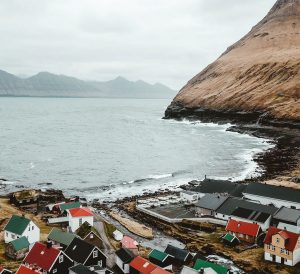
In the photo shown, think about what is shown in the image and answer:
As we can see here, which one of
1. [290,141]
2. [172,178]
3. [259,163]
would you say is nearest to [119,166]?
[172,178]

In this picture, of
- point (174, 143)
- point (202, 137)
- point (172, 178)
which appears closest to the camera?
point (172, 178)

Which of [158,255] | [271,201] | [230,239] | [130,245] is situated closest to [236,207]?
[271,201]

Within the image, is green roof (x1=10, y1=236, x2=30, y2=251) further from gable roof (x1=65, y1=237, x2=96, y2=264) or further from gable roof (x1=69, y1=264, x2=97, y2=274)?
gable roof (x1=69, y1=264, x2=97, y2=274)

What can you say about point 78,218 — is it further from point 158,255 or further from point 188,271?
point 188,271

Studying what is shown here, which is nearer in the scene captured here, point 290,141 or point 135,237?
point 135,237

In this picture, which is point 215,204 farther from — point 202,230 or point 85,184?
point 85,184

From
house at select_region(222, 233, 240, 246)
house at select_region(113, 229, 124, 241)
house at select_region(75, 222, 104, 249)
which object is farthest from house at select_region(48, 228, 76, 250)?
house at select_region(222, 233, 240, 246)

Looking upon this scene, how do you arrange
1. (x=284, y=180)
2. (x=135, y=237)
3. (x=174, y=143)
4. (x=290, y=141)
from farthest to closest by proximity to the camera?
(x=174, y=143) → (x=290, y=141) → (x=284, y=180) → (x=135, y=237)
